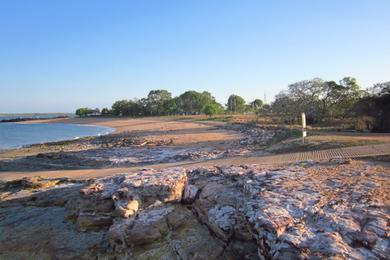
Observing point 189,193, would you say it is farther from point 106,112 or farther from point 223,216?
point 106,112

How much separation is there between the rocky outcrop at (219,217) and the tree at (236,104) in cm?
9440

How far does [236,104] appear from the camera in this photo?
10375cm

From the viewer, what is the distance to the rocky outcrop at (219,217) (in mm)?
4684

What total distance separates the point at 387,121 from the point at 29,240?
2201cm

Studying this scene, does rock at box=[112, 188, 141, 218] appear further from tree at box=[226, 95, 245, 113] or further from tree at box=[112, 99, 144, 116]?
tree at box=[226, 95, 245, 113]

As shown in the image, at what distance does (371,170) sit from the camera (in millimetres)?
8320

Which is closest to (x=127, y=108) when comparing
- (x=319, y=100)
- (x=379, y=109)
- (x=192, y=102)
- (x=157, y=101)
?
(x=157, y=101)

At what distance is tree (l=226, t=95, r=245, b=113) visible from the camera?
10317 centimetres

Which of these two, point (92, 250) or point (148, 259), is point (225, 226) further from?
point (92, 250)

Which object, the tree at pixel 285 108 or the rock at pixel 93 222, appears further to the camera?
the tree at pixel 285 108

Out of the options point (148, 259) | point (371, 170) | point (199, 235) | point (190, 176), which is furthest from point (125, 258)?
point (371, 170)

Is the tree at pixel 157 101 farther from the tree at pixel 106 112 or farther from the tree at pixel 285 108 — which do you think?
the tree at pixel 285 108

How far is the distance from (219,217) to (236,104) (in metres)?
98.9

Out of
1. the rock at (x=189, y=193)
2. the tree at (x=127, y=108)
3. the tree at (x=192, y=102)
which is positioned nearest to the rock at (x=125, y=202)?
the rock at (x=189, y=193)
